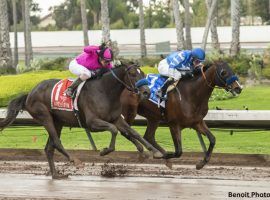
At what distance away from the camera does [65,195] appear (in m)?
9.26

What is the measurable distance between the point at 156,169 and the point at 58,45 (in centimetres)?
4305

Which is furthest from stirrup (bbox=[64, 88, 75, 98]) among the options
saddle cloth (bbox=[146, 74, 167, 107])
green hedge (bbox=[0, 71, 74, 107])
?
green hedge (bbox=[0, 71, 74, 107])

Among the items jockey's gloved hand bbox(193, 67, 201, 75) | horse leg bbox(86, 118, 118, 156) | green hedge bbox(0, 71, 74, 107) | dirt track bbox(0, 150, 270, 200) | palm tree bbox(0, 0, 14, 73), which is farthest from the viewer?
palm tree bbox(0, 0, 14, 73)

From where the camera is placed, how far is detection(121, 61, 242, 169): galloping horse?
11195mm

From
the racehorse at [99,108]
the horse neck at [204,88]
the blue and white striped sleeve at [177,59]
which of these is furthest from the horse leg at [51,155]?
the horse neck at [204,88]

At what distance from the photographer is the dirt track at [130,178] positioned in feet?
30.7

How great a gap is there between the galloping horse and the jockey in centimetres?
91

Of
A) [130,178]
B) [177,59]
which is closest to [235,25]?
[177,59]

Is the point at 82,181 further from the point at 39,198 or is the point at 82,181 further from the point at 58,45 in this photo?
the point at 58,45

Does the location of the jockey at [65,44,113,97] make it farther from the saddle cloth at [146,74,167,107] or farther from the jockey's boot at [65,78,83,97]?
the saddle cloth at [146,74,167,107]

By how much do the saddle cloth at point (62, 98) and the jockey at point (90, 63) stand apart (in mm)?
95

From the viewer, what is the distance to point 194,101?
1145cm

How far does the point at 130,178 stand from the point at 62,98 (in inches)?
54.8

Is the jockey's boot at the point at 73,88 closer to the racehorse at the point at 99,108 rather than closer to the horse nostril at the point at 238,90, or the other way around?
the racehorse at the point at 99,108
